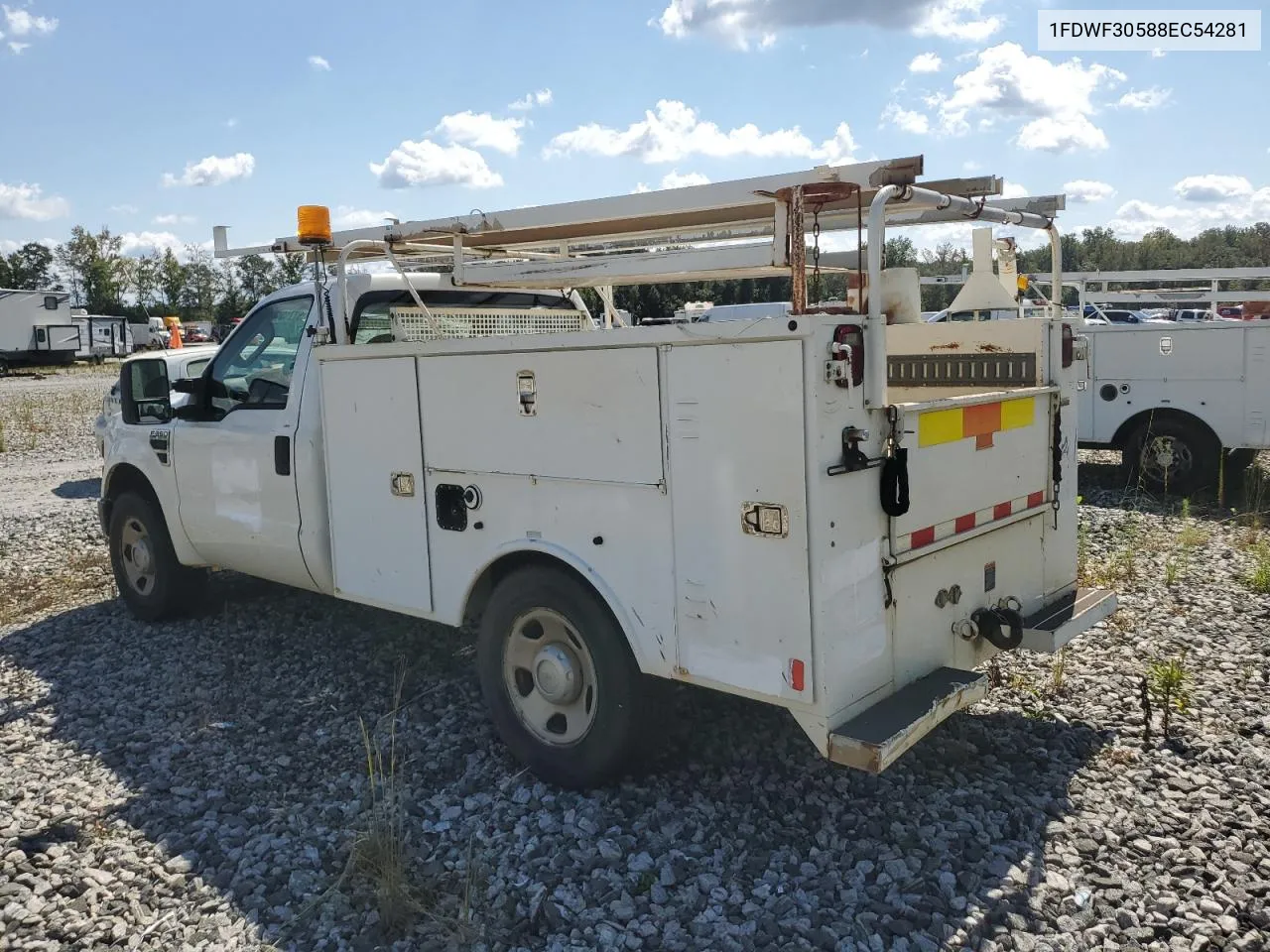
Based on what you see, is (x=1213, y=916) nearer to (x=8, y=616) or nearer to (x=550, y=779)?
(x=550, y=779)

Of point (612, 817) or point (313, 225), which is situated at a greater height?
point (313, 225)

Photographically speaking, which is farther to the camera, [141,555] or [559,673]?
[141,555]

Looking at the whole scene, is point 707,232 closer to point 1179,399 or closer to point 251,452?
point 251,452

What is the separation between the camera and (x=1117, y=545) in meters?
8.10

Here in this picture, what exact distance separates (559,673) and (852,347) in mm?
1730

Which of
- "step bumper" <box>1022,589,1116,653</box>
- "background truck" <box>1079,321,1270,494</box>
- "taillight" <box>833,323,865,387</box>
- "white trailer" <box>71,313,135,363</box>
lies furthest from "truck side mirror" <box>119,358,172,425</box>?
"white trailer" <box>71,313,135,363</box>

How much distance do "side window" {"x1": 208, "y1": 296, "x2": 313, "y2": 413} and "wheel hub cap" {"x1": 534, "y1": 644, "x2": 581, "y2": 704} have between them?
7.51 ft

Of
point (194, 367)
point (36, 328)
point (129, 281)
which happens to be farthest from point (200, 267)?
point (194, 367)

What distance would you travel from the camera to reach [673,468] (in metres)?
3.65

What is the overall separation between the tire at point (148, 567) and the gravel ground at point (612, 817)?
1.82 ft

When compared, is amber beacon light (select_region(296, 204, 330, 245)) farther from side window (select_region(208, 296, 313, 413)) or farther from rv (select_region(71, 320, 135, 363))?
rv (select_region(71, 320, 135, 363))

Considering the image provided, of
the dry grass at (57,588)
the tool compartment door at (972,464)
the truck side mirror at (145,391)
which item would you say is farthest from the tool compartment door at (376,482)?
the dry grass at (57,588)

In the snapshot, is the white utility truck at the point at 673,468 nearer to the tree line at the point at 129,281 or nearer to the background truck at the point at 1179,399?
the background truck at the point at 1179,399

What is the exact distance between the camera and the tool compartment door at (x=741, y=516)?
334 cm
